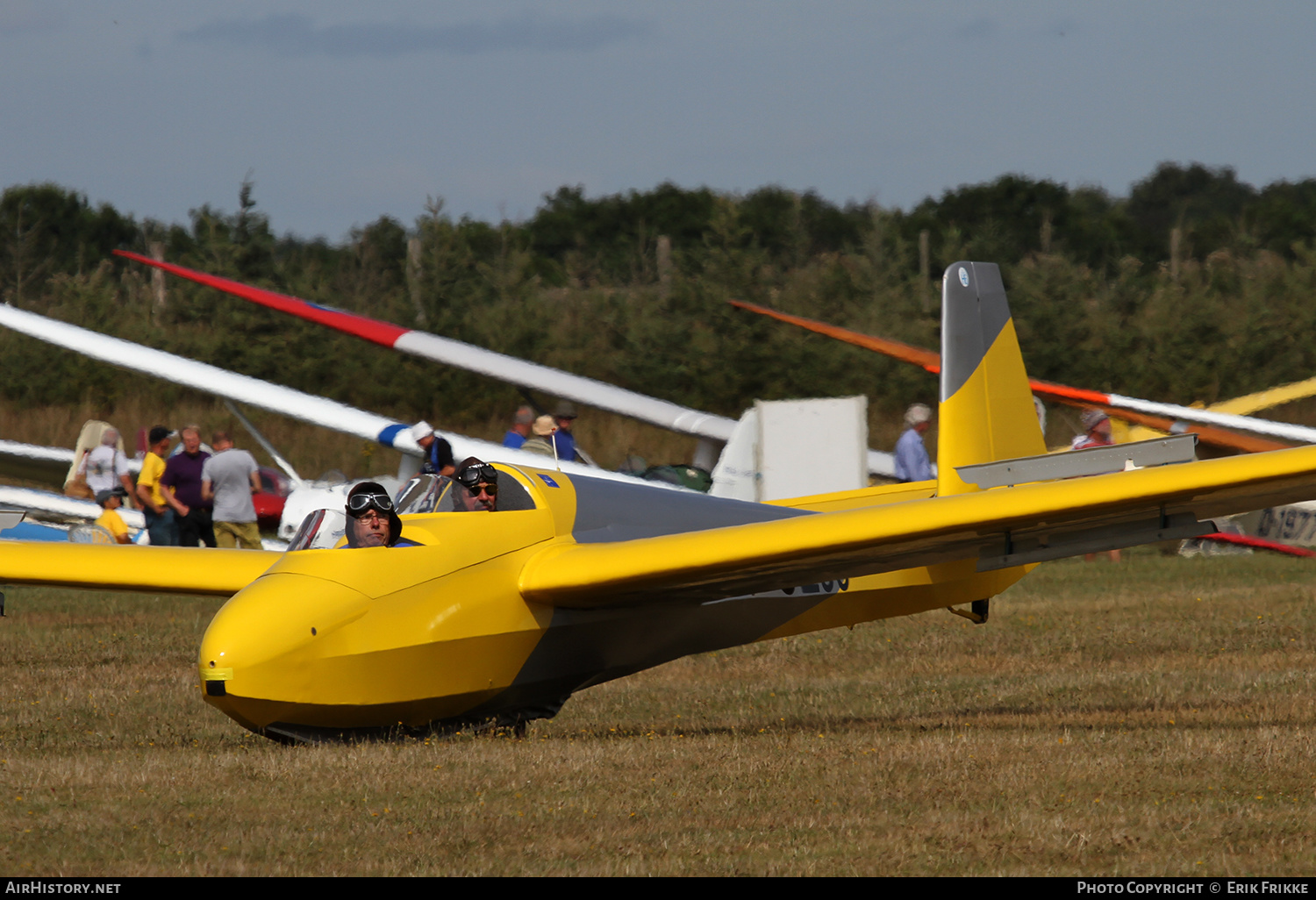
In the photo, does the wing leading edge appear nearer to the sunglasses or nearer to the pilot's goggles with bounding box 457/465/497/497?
the pilot's goggles with bounding box 457/465/497/497

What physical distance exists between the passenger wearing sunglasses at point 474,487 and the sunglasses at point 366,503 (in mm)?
605

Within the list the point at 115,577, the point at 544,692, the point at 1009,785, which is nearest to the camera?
the point at 1009,785

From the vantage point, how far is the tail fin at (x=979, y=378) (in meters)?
11.0

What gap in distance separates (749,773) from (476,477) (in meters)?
2.25

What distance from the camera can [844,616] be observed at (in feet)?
33.2

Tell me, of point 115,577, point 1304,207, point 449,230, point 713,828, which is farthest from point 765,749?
point 1304,207

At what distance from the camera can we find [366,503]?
7.61 metres

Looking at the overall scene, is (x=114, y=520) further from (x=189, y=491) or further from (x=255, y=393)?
(x=255, y=393)

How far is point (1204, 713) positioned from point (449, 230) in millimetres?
38263

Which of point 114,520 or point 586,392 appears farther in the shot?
point 586,392

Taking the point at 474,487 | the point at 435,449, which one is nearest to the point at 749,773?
the point at 474,487

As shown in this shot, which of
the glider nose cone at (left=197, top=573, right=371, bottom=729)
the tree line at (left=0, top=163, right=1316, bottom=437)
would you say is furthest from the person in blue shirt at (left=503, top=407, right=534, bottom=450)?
the tree line at (left=0, top=163, right=1316, bottom=437)

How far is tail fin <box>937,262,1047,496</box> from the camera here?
432 inches
